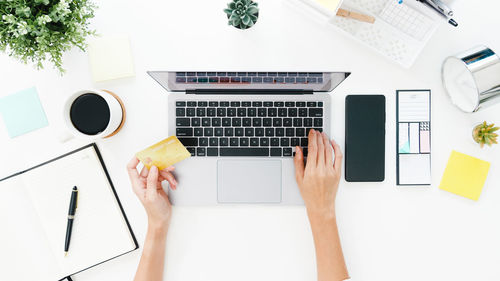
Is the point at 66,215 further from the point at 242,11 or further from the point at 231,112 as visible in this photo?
the point at 242,11

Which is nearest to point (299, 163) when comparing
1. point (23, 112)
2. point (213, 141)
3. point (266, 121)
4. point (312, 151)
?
point (312, 151)

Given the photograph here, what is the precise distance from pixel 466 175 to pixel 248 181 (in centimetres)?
65

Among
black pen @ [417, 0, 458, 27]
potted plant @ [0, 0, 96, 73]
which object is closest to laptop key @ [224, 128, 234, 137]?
potted plant @ [0, 0, 96, 73]

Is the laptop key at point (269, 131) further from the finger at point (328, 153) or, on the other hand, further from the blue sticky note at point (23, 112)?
the blue sticky note at point (23, 112)

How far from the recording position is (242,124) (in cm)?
83

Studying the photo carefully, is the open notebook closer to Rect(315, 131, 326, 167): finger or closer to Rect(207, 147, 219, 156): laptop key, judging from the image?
Rect(207, 147, 219, 156): laptop key

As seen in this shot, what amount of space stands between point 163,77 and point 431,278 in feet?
3.26

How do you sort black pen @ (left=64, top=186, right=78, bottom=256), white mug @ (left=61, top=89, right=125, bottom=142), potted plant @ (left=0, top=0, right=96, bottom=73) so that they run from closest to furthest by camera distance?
potted plant @ (left=0, top=0, right=96, bottom=73), white mug @ (left=61, top=89, right=125, bottom=142), black pen @ (left=64, top=186, right=78, bottom=256)

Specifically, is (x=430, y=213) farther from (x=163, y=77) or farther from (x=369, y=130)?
(x=163, y=77)

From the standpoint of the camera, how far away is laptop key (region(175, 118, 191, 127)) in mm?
833

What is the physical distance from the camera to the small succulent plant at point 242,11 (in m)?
0.77

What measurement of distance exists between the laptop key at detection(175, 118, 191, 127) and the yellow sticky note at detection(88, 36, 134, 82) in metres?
0.20

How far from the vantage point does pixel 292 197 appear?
846 mm

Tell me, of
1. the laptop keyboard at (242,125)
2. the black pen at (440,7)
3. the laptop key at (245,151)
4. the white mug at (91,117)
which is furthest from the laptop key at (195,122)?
the black pen at (440,7)
